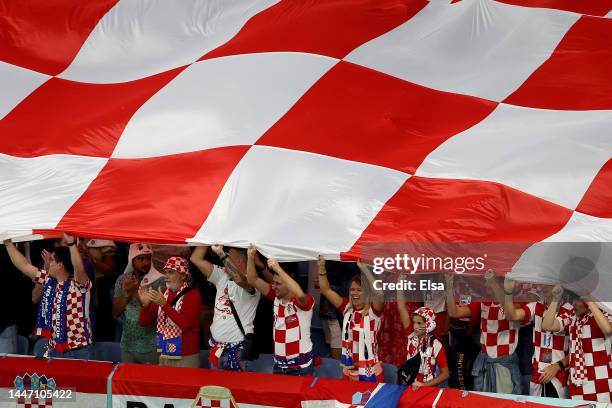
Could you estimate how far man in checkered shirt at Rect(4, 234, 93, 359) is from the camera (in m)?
10.3

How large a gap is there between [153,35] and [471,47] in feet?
9.11

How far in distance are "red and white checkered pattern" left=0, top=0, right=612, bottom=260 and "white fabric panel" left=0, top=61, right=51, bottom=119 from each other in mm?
19

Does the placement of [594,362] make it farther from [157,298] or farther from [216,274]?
[157,298]

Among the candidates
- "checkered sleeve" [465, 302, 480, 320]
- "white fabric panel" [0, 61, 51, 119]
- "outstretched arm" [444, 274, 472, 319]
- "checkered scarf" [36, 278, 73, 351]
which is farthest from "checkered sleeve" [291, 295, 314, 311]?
"white fabric panel" [0, 61, 51, 119]

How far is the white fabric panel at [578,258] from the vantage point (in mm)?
8289

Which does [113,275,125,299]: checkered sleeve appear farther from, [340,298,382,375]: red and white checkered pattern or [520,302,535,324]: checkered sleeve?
[520,302,535,324]: checkered sleeve

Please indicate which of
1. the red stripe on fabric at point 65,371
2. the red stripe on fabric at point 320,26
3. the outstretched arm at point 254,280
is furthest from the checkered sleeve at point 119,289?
the red stripe on fabric at point 320,26

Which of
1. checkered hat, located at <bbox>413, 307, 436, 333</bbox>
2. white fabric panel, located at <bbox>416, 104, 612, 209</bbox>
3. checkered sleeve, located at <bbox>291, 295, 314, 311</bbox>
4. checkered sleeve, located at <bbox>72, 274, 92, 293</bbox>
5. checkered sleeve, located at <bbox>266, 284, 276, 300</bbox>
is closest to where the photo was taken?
white fabric panel, located at <bbox>416, 104, 612, 209</bbox>

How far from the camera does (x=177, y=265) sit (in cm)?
1008

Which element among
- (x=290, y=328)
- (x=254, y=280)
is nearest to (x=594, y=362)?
(x=290, y=328)

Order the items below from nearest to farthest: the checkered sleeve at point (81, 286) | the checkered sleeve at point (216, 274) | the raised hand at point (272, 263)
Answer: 1. the raised hand at point (272, 263)
2. the checkered sleeve at point (216, 274)
3. the checkered sleeve at point (81, 286)

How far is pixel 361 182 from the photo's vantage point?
9109mm

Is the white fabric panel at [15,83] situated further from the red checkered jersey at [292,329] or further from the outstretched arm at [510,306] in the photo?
the outstretched arm at [510,306]

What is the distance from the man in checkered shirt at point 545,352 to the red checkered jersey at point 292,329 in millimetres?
1544
